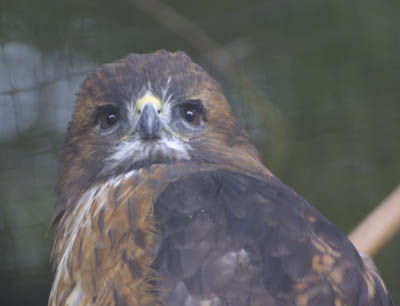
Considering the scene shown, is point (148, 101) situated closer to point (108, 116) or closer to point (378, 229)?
point (108, 116)

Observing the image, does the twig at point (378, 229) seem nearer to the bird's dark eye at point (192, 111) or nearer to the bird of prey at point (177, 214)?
the bird of prey at point (177, 214)

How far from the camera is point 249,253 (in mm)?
2090

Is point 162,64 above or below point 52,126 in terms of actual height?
above

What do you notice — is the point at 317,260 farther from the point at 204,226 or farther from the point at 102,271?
the point at 102,271

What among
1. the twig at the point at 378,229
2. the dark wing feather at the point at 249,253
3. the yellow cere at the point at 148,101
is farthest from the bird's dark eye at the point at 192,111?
the twig at the point at 378,229

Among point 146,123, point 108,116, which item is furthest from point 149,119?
point 108,116

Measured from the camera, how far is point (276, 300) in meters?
2.03

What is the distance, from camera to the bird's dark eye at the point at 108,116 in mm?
2641

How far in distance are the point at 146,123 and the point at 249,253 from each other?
0.62 m

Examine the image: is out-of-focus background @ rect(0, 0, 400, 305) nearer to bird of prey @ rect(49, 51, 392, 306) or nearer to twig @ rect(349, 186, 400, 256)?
bird of prey @ rect(49, 51, 392, 306)

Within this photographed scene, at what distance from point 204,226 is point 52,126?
7.14 feet

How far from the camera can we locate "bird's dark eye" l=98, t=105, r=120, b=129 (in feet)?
8.66

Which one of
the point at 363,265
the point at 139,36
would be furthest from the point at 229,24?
the point at 363,265

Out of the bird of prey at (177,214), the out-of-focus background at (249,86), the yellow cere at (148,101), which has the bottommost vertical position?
the out-of-focus background at (249,86)
